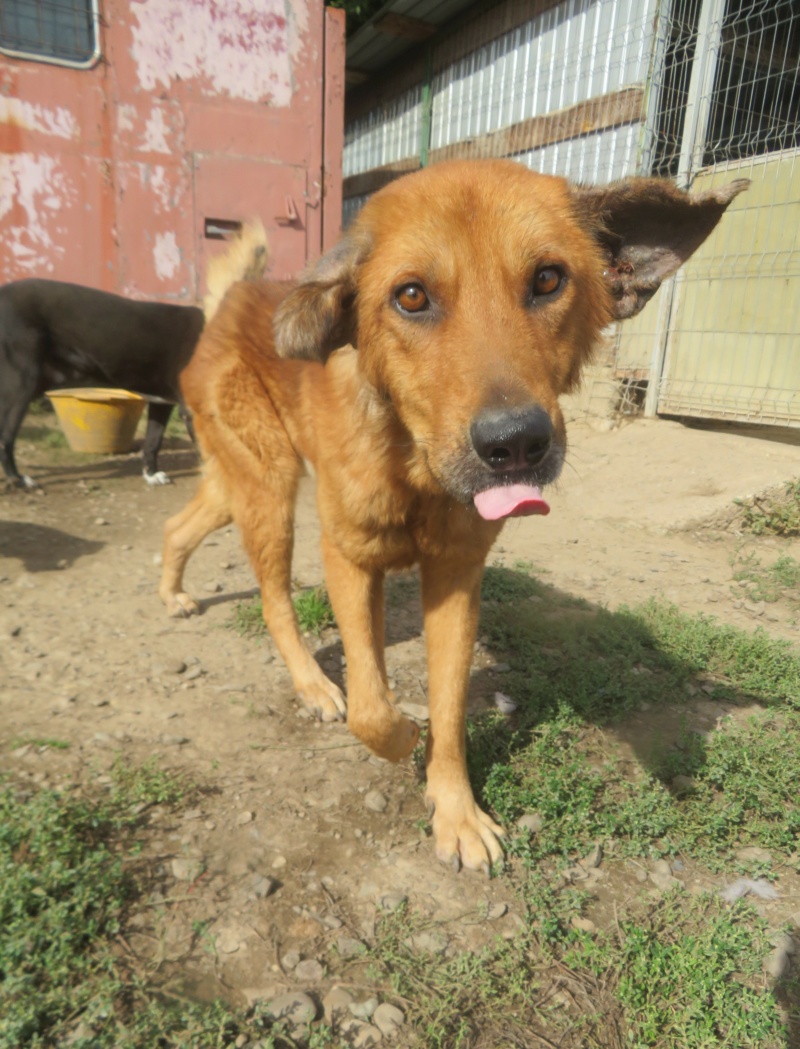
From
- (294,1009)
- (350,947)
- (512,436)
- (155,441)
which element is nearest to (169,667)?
(350,947)

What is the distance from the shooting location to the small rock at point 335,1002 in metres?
1.54

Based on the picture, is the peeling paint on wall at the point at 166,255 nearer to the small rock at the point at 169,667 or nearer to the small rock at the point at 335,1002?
the small rock at the point at 169,667

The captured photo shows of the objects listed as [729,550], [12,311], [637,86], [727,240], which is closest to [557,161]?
[637,86]

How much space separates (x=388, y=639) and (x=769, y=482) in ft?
10.5

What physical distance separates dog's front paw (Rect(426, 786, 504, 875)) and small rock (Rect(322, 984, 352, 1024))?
20.3 inches

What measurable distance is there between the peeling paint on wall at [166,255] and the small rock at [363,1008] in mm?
7565

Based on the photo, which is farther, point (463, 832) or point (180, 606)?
point (180, 606)

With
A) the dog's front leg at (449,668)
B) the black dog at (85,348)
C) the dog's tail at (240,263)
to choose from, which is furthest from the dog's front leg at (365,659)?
the black dog at (85,348)

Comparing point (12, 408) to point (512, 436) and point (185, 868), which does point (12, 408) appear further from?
point (512, 436)

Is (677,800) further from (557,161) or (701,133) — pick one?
(557,161)

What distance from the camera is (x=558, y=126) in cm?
730

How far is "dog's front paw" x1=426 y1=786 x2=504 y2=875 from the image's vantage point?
2027 mm

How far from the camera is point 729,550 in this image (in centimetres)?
472

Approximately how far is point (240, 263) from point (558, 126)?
4.95m
